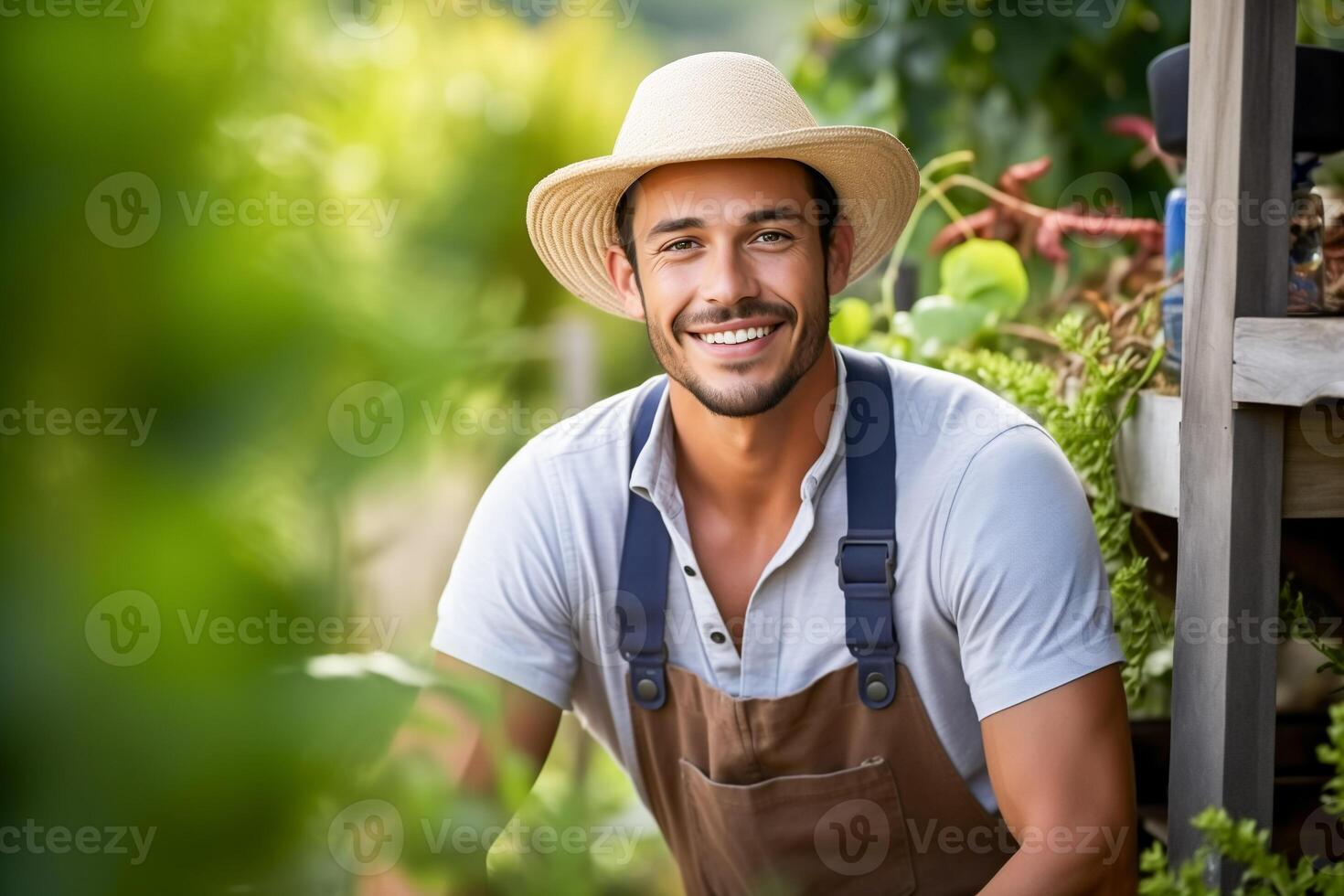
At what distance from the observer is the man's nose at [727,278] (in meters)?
1.66

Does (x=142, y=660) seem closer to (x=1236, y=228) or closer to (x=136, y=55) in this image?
(x=136, y=55)

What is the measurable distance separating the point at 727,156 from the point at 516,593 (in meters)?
0.61

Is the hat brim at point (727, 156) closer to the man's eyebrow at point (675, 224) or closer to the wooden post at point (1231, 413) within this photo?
the man's eyebrow at point (675, 224)

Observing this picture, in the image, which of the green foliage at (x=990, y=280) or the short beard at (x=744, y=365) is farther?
the green foliage at (x=990, y=280)

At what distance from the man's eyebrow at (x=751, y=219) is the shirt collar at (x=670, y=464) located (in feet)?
0.68

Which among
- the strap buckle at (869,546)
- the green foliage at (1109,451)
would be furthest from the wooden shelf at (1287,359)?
the strap buckle at (869,546)

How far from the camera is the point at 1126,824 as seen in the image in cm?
140

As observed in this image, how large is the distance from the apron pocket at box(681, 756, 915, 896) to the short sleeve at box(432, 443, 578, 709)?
0.76 feet

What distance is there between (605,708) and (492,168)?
155 centimetres

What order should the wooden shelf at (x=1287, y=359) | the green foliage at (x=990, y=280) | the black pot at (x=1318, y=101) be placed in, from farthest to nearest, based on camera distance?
the green foliage at (x=990, y=280)
the black pot at (x=1318, y=101)
the wooden shelf at (x=1287, y=359)

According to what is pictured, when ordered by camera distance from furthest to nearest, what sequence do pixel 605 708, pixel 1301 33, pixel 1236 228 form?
pixel 1301 33 → pixel 605 708 → pixel 1236 228

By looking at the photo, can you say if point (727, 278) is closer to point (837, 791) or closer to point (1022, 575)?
point (1022, 575)

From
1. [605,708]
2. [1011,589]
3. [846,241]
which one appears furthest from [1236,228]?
[605,708]

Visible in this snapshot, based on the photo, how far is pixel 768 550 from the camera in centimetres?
172
